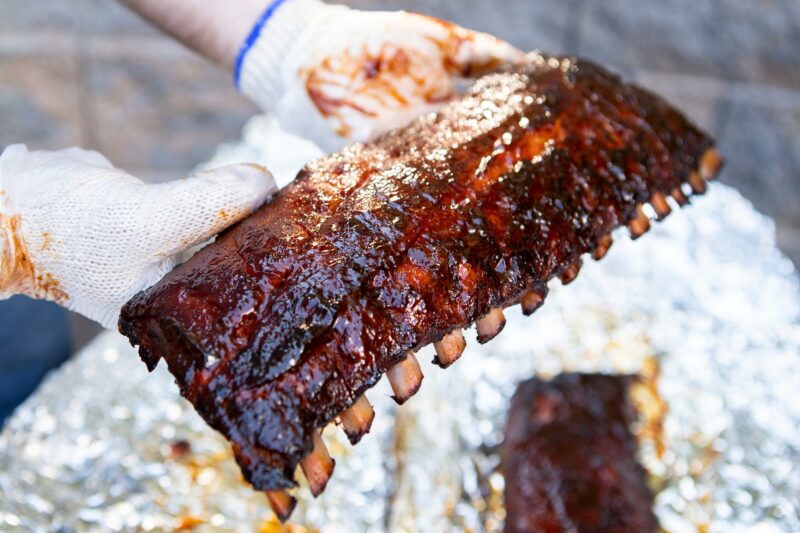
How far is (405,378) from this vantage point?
173cm

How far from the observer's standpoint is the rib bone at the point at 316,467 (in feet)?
5.25

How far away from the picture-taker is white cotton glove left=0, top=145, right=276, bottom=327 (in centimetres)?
191

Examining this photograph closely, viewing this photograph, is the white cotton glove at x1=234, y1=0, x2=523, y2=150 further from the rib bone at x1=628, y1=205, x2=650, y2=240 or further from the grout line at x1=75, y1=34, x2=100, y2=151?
the grout line at x1=75, y1=34, x2=100, y2=151

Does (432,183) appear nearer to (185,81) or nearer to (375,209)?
(375,209)

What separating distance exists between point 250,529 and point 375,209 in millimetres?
1298

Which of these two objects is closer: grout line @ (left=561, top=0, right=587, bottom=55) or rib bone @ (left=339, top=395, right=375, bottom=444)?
rib bone @ (left=339, top=395, right=375, bottom=444)

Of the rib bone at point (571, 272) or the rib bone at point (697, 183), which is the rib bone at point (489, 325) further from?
the rib bone at point (697, 183)

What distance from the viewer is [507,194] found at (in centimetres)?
194

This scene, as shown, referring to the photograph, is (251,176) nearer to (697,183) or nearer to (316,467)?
(316,467)

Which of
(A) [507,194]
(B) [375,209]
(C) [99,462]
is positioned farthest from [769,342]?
(C) [99,462]

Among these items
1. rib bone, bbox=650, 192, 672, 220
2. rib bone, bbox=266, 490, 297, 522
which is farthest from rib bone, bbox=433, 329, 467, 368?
rib bone, bbox=650, 192, 672, 220

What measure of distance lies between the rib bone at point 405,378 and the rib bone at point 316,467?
219 mm

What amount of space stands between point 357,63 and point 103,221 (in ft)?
3.62

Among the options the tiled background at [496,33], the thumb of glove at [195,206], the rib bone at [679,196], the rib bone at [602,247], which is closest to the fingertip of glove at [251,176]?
the thumb of glove at [195,206]
